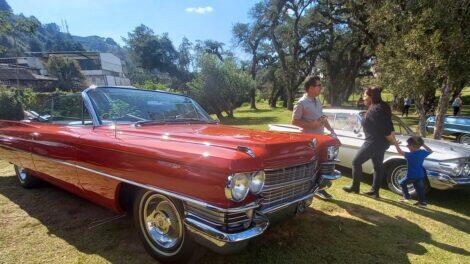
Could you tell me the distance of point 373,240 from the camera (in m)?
3.69

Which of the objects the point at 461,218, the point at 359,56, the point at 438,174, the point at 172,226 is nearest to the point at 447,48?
the point at 438,174

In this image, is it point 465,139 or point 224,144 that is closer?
point 224,144

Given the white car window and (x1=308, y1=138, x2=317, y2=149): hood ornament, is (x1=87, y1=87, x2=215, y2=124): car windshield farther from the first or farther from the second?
the white car window

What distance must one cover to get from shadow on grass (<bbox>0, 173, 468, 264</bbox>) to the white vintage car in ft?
4.45

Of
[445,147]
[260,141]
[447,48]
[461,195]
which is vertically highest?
[447,48]

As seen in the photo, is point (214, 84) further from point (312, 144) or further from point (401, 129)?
point (312, 144)

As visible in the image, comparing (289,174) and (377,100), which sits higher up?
(377,100)

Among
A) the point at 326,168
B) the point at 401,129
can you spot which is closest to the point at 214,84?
the point at 401,129

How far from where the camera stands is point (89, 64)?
246ft

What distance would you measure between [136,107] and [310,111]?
8.19ft

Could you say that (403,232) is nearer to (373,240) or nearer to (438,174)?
(373,240)

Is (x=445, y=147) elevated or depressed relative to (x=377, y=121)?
depressed

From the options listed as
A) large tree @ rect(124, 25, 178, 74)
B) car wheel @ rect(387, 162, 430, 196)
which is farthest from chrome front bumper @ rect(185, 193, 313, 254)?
large tree @ rect(124, 25, 178, 74)

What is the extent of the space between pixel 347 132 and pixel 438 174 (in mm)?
2136
